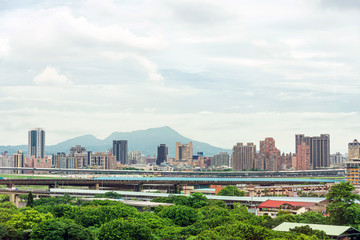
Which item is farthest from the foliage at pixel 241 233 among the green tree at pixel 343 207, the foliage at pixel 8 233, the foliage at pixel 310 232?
the foliage at pixel 8 233

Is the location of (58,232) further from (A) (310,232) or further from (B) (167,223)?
(A) (310,232)

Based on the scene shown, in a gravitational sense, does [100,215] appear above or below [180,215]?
above

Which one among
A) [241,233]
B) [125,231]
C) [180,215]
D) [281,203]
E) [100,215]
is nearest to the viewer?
[241,233]

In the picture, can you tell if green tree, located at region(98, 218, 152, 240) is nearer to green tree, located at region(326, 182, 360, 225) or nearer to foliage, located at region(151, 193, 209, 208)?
green tree, located at region(326, 182, 360, 225)

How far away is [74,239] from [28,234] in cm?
585

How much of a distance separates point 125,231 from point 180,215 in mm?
17184

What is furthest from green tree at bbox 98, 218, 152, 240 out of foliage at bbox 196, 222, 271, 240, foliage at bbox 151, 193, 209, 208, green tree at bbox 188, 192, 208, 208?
foliage at bbox 151, 193, 209, 208

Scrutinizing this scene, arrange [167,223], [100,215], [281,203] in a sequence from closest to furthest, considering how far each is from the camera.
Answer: [167,223], [100,215], [281,203]

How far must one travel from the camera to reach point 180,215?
195ft

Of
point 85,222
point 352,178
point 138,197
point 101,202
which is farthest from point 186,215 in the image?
point 352,178

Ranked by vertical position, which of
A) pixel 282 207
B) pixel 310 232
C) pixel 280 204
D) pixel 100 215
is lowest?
pixel 282 207

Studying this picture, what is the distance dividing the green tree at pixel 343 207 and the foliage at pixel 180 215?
49.3 ft

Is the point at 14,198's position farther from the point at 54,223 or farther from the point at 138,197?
the point at 54,223

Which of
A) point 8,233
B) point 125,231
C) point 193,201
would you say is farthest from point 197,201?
point 125,231
